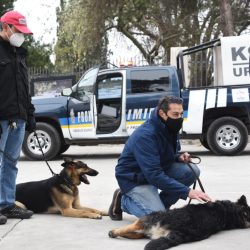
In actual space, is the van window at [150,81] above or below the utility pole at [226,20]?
below

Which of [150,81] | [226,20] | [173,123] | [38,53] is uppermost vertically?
[38,53]

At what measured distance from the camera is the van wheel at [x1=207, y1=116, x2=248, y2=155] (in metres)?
12.2

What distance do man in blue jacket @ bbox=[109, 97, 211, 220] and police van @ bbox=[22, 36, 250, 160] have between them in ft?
19.7

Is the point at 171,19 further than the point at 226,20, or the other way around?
the point at 171,19

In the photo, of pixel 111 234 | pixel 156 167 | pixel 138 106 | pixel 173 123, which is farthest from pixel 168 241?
pixel 138 106

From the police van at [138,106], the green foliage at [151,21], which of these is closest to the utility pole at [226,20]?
the green foliage at [151,21]

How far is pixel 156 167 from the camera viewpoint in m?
5.39

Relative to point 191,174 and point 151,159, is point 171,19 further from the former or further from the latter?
point 151,159

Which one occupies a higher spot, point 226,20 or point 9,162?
point 226,20

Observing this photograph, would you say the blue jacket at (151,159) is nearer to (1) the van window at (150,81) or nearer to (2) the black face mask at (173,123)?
(2) the black face mask at (173,123)

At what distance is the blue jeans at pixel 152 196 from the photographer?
5.61 m

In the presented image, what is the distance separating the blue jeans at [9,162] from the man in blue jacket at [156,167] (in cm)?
112

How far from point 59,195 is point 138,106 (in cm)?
569

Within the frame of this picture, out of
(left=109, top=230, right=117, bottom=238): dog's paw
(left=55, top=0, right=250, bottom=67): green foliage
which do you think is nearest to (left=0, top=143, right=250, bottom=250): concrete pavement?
(left=109, top=230, right=117, bottom=238): dog's paw
